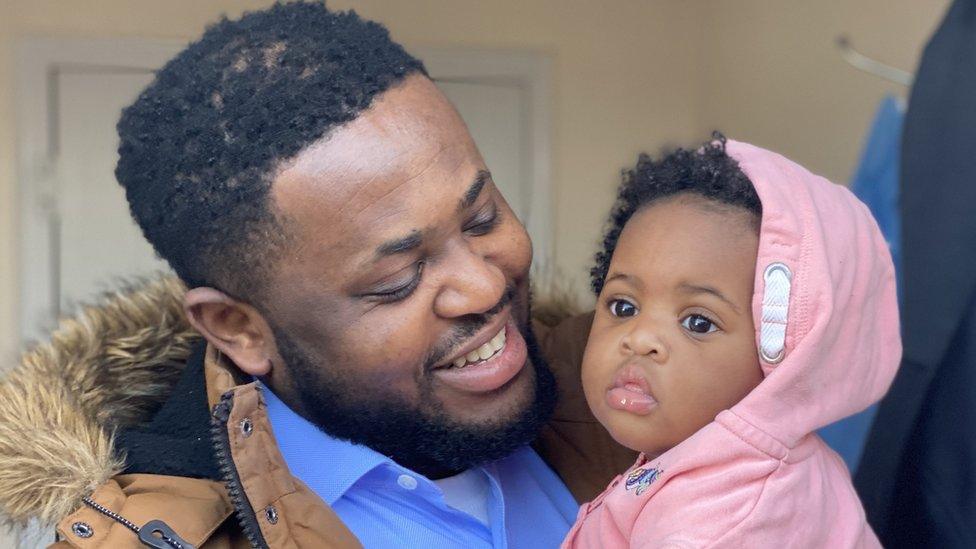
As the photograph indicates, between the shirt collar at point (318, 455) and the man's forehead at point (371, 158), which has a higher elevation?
the man's forehead at point (371, 158)

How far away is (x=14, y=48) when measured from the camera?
3678 mm

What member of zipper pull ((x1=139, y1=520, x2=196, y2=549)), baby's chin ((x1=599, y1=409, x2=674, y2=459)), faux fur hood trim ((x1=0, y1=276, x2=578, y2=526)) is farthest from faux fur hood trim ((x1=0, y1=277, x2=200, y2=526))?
baby's chin ((x1=599, y1=409, x2=674, y2=459))

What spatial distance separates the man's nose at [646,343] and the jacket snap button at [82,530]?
0.69 m

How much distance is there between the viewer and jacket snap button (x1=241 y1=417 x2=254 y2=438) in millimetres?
1396

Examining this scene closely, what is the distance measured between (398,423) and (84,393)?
0.45 metres

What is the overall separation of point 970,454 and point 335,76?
3.31 ft

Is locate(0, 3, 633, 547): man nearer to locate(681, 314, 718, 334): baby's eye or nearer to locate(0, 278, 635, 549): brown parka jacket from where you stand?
locate(0, 278, 635, 549): brown parka jacket

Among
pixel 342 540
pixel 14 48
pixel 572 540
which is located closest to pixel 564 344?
pixel 572 540

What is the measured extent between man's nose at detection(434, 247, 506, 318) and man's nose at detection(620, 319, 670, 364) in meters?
0.21

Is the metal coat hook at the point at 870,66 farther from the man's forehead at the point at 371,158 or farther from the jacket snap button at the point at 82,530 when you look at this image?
the jacket snap button at the point at 82,530

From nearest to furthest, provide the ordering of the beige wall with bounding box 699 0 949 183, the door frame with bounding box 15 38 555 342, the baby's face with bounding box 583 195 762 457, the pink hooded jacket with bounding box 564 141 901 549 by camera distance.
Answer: the pink hooded jacket with bounding box 564 141 901 549 → the baby's face with bounding box 583 195 762 457 → the beige wall with bounding box 699 0 949 183 → the door frame with bounding box 15 38 555 342

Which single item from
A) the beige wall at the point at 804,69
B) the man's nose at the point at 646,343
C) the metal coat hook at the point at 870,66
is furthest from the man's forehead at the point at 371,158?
the beige wall at the point at 804,69

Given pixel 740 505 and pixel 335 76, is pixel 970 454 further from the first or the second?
pixel 335 76

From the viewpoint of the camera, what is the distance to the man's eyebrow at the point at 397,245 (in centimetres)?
150
